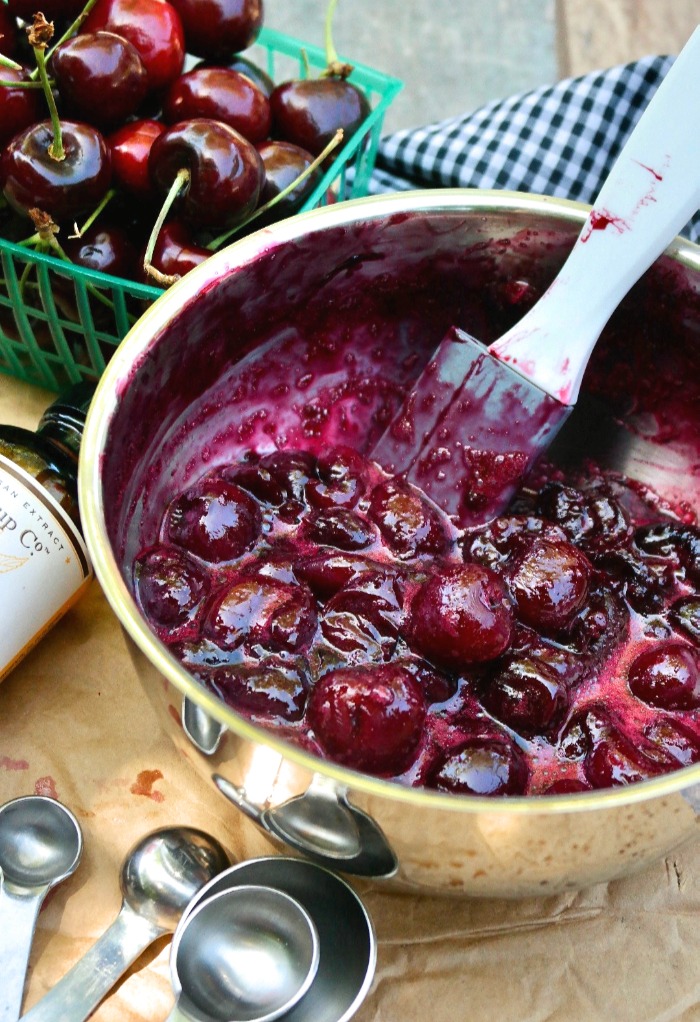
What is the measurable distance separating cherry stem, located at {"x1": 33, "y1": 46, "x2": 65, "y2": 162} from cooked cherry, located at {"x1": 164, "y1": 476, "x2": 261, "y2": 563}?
0.38 meters

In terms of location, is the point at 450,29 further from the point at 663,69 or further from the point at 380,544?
the point at 380,544

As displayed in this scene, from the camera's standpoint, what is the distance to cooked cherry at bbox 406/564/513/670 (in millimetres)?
889

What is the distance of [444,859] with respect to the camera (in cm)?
74

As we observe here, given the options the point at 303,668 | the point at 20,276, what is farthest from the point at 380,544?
the point at 20,276

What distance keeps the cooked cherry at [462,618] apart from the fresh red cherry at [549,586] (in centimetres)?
4

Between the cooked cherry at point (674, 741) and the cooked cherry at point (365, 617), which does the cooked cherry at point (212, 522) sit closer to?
the cooked cherry at point (365, 617)

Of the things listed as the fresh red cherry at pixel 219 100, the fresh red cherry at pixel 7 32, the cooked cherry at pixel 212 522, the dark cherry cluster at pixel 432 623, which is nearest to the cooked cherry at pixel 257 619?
the dark cherry cluster at pixel 432 623

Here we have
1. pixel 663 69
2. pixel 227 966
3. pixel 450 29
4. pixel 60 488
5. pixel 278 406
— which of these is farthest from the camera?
pixel 450 29

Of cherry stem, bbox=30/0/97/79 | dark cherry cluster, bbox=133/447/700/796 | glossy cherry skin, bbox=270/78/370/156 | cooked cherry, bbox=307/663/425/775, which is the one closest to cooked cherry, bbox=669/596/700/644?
dark cherry cluster, bbox=133/447/700/796

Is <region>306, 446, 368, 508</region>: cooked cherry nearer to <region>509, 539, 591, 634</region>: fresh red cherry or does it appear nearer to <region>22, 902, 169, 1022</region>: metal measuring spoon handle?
<region>509, 539, 591, 634</region>: fresh red cherry

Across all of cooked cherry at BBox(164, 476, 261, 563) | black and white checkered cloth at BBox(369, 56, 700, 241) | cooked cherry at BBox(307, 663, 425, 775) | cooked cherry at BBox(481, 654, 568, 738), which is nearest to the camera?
cooked cherry at BBox(307, 663, 425, 775)

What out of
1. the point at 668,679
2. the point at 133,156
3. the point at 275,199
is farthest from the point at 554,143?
the point at 668,679

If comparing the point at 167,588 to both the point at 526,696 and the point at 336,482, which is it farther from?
the point at 526,696

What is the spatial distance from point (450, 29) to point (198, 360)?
245 cm
